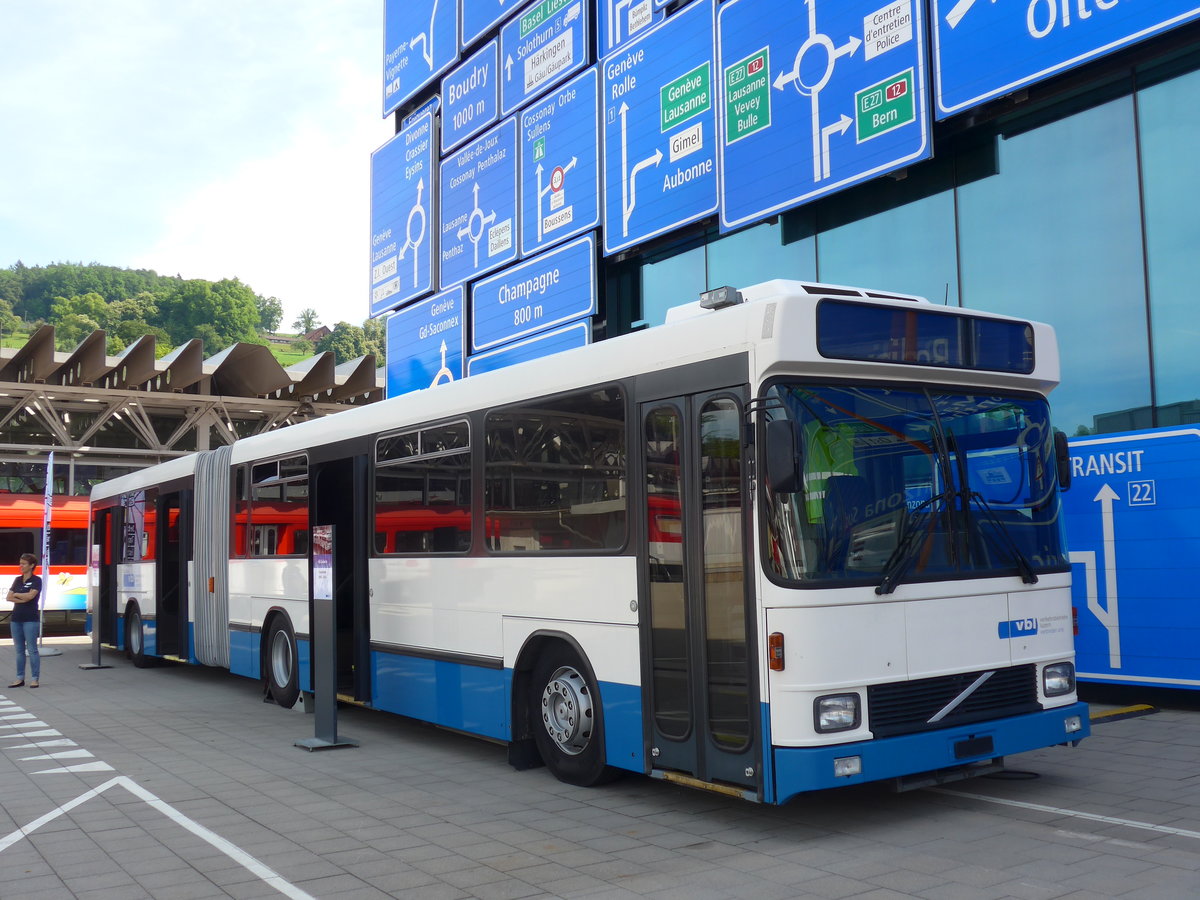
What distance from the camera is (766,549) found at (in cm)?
609

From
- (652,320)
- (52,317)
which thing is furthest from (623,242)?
(52,317)

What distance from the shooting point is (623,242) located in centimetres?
1669

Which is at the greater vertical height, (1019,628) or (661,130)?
(661,130)

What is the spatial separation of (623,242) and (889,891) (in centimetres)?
1257

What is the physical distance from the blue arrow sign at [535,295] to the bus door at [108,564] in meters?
6.78

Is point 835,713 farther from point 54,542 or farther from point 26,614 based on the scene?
point 54,542

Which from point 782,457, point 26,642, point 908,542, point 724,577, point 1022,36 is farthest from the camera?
point 26,642

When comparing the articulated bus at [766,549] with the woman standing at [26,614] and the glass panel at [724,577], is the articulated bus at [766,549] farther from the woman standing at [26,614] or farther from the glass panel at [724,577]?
the woman standing at [26,614]

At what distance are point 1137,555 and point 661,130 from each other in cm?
867

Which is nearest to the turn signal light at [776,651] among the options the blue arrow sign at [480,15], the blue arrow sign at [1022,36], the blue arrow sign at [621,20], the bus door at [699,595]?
the bus door at [699,595]

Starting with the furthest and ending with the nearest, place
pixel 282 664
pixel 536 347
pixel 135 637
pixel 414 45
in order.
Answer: pixel 414 45
pixel 536 347
pixel 135 637
pixel 282 664

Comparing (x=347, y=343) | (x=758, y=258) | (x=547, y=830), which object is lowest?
(x=547, y=830)

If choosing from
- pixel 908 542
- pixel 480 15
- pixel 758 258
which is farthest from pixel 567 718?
pixel 480 15

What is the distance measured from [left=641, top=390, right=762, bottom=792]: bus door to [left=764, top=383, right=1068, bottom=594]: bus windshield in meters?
0.37
